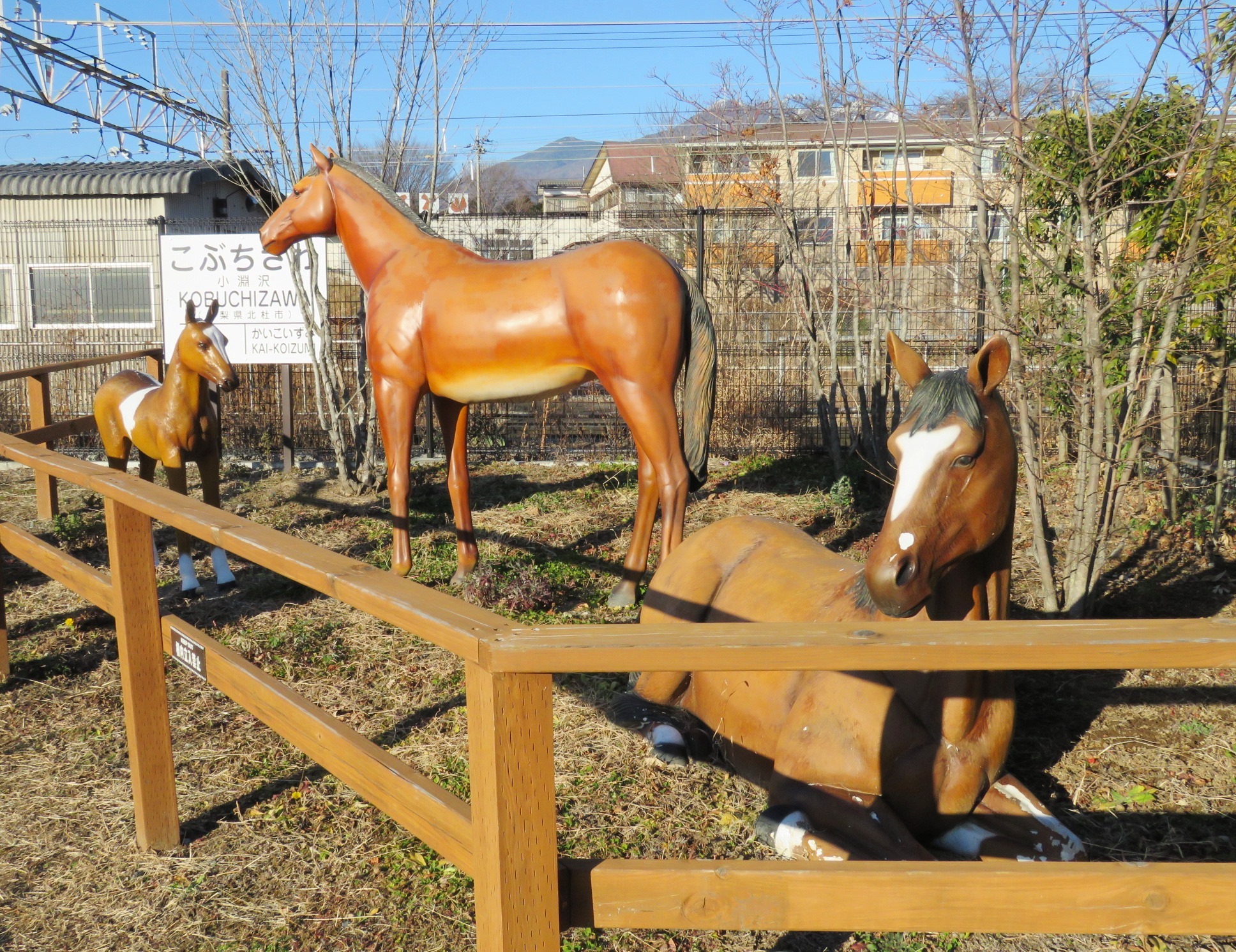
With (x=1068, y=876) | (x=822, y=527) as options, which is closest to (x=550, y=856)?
(x=1068, y=876)

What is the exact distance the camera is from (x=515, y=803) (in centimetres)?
140

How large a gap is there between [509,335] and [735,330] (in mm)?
4275

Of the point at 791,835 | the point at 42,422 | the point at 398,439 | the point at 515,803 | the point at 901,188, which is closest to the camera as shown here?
the point at 515,803

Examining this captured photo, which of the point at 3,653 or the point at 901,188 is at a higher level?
the point at 901,188

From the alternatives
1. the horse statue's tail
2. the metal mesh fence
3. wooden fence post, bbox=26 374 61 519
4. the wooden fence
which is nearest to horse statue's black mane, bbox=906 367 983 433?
the wooden fence

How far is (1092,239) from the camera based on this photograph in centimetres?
390

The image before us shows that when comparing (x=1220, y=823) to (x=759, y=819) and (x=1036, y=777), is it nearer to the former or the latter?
(x=1036, y=777)

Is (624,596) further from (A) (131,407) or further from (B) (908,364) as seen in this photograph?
(A) (131,407)

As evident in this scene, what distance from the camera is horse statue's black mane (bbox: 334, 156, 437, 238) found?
5375 mm

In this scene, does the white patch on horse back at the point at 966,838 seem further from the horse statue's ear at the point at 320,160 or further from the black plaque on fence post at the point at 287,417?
the black plaque on fence post at the point at 287,417

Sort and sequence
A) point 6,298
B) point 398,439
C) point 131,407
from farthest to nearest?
1. point 6,298
2. point 131,407
3. point 398,439

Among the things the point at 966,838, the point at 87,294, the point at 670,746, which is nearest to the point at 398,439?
the point at 670,746

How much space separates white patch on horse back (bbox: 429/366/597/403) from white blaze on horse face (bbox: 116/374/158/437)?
191 cm

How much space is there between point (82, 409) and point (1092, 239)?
33.3 feet
